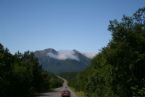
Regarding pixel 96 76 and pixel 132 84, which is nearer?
pixel 132 84

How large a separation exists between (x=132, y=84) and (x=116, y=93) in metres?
3.95

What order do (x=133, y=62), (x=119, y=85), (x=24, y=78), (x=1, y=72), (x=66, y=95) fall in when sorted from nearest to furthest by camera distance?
(x=133, y=62), (x=119, y=85), (x=1, y=72), (x=24, y=78), (x=66, y=95)

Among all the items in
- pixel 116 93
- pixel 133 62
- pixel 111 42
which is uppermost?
pixel 111 42

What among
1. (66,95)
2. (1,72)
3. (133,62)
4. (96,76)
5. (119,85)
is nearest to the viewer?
(133,62)

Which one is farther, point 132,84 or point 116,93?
A: point 116,93

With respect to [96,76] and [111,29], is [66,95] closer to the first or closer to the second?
[96,76]

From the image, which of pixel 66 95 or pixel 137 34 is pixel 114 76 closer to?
pixel 137 34

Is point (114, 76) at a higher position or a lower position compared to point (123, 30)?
lower

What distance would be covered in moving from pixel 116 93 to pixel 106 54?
4587 millimetres

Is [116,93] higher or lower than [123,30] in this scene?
lower

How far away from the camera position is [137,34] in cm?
3241

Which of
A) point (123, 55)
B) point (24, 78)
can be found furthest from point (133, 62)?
point (24, 78)

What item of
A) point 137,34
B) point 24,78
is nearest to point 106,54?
point 137,34

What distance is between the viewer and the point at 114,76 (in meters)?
34.5
